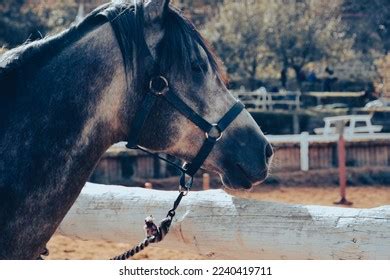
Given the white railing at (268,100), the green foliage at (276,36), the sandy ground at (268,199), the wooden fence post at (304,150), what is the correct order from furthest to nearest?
1. the green foliage at (276,36)
2. the white railing at (268,100)
3. the wooden fence post at (304,150)
4. the sandy ground at (268,199)

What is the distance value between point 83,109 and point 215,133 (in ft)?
1.22

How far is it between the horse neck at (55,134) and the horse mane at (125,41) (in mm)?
27

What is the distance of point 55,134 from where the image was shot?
1738mm

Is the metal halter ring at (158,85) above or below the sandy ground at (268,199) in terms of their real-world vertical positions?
above

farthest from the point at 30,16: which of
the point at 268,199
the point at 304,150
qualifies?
the point at 268,199

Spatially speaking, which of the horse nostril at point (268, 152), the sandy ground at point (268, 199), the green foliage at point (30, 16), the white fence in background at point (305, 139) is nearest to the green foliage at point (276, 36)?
the green foliage at point (30, 16)

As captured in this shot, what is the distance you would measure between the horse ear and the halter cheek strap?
16 centimetres

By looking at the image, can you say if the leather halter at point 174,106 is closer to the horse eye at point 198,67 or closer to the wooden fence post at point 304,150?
the horse eye at point 198,67

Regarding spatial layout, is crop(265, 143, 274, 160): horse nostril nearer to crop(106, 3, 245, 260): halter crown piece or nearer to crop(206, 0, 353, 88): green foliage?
Answer: crop(106, 3, 245, 260): halter crown piece

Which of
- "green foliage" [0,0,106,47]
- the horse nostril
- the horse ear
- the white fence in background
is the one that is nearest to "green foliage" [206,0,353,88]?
"green foliage" [0,0,106,47]

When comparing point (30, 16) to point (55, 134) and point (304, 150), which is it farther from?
point (55, 134)

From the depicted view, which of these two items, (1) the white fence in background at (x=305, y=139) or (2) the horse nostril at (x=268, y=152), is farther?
(1) the white fence in background at (x=305, y=139)

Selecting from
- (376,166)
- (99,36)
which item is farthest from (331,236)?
(376,166)

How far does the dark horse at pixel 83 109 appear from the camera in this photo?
5.67 feet
